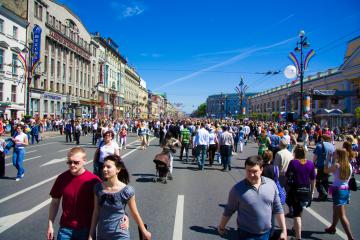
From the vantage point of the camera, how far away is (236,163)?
15.1 m

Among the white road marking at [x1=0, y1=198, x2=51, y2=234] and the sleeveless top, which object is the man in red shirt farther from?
the white road marking at [x1=0, y1=198, x2=51, y2=234]

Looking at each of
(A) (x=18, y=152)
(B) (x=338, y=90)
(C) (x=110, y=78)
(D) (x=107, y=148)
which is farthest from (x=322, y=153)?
(C) (x=110, y=78)

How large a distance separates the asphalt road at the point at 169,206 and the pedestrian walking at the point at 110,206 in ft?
7.29

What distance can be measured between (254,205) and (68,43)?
56.3 m

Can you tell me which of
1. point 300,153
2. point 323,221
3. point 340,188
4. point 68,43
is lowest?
point 323,221

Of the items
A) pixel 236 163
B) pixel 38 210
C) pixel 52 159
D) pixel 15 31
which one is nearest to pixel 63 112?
pixel 15 31

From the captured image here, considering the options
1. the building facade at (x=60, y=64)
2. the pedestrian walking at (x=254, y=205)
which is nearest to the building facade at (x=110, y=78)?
the building facade at (x=60, y=64)

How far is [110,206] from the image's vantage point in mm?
3229

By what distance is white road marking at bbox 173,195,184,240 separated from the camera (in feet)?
17.9

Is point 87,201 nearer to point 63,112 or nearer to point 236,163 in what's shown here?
point 236,163

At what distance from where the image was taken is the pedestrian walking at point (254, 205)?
3.41 meters

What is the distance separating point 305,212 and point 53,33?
162ft

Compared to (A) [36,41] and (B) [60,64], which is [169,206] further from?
(B) [60,64]

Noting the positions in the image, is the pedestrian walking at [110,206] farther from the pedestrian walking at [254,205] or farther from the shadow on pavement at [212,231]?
the shadow on pavement at [212,231]
